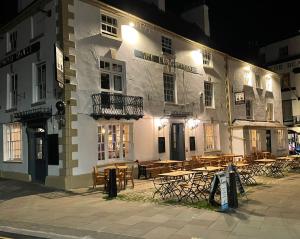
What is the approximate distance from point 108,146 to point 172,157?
191 inches

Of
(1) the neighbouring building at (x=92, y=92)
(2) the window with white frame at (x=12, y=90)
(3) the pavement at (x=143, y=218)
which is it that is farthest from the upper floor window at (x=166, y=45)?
(3) the pavement at (x=143, y=218)

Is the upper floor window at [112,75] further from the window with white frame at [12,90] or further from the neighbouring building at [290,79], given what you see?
the neighbouring building at [290,79]

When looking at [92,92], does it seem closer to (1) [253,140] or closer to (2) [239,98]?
(2) [239,98]

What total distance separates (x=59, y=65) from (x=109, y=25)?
4373 mm

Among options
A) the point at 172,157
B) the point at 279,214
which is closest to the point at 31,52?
the point at 172,157

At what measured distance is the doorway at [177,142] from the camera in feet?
64.4

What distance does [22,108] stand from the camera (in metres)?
16.8

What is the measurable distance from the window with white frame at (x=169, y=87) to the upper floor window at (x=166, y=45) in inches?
53.8

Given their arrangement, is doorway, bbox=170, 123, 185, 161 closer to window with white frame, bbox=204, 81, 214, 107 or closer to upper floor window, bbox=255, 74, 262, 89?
window with white frame, bbox=204, 81, 214, 107

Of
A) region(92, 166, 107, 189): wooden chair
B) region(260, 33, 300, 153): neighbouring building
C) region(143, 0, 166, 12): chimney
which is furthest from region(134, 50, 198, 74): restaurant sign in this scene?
region(260, 33, 300, 153): neighbouring building

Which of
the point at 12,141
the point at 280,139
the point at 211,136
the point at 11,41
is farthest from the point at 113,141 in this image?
the point at 280,139

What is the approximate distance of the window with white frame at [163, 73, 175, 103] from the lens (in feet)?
64.6

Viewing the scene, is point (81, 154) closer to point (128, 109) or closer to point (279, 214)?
point (128, 109)

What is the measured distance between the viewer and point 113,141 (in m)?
16.3
